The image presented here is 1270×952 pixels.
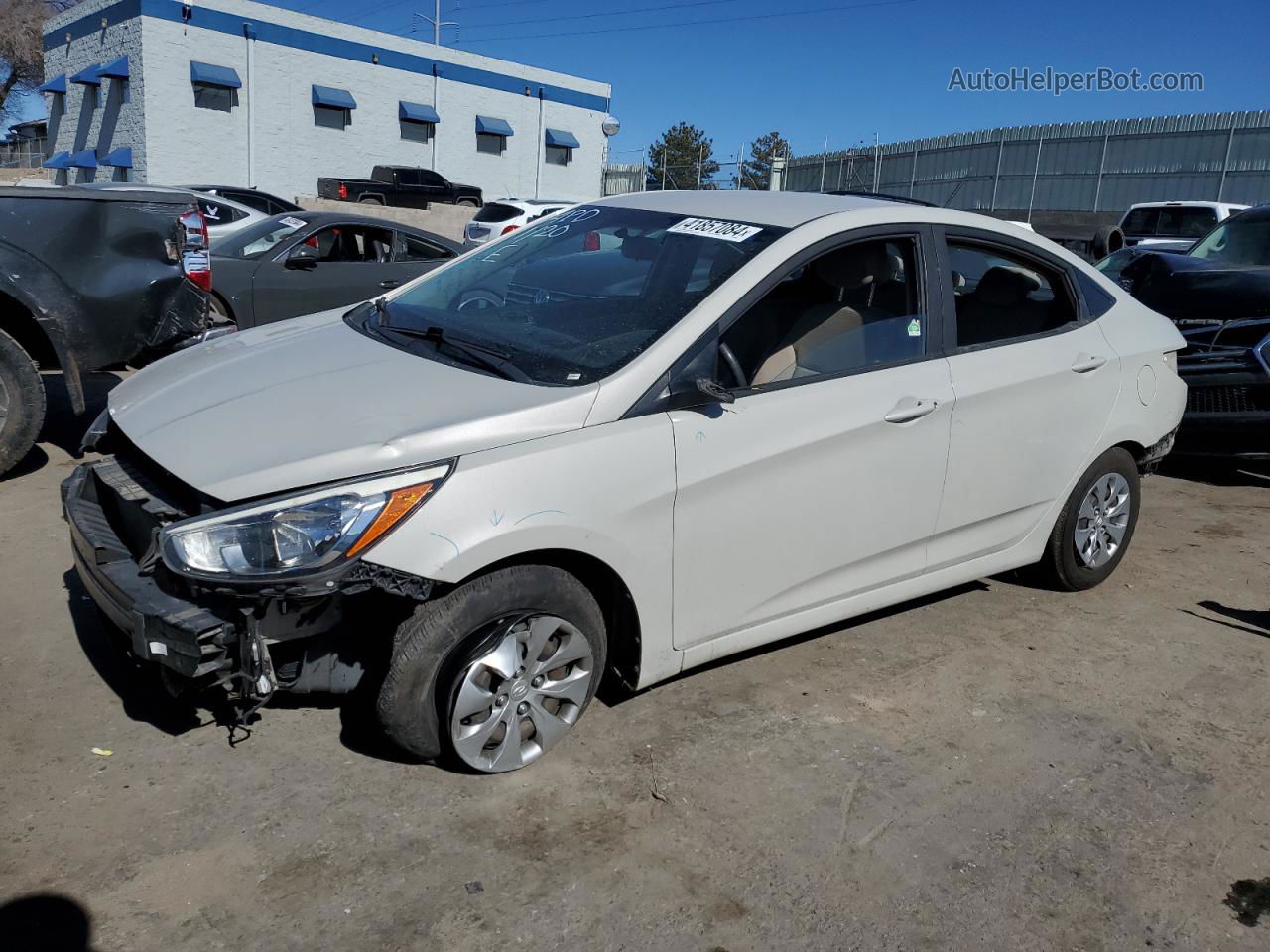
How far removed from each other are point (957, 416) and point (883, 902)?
6.13 ft

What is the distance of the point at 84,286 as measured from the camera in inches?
226

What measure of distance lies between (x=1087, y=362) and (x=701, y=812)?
2.63m

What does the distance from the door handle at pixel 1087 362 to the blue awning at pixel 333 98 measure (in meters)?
31.4

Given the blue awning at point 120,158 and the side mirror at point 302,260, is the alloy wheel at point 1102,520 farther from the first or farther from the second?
the blue awning at point 120,158

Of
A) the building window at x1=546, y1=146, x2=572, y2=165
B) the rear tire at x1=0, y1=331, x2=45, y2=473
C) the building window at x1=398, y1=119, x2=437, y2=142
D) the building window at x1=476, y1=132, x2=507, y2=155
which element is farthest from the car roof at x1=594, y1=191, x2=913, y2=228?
the building window at x1=546, y1=146, x2=572, y2=165

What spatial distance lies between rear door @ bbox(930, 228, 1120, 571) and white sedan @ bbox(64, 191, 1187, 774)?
0.01 meters

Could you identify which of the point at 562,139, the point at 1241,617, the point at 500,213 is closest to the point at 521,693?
the point at 1241,617

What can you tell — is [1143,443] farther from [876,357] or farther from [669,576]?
[669,576]

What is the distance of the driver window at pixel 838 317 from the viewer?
369 centimetres

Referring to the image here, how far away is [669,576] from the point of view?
331 cm

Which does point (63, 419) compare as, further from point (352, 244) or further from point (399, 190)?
point (399, 190)

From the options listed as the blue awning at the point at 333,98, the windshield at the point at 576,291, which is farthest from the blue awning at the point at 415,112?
the windshield at the point at 576,291

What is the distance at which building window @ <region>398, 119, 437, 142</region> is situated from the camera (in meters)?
35.1

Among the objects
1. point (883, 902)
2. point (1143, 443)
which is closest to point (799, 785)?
point (883, 902)
